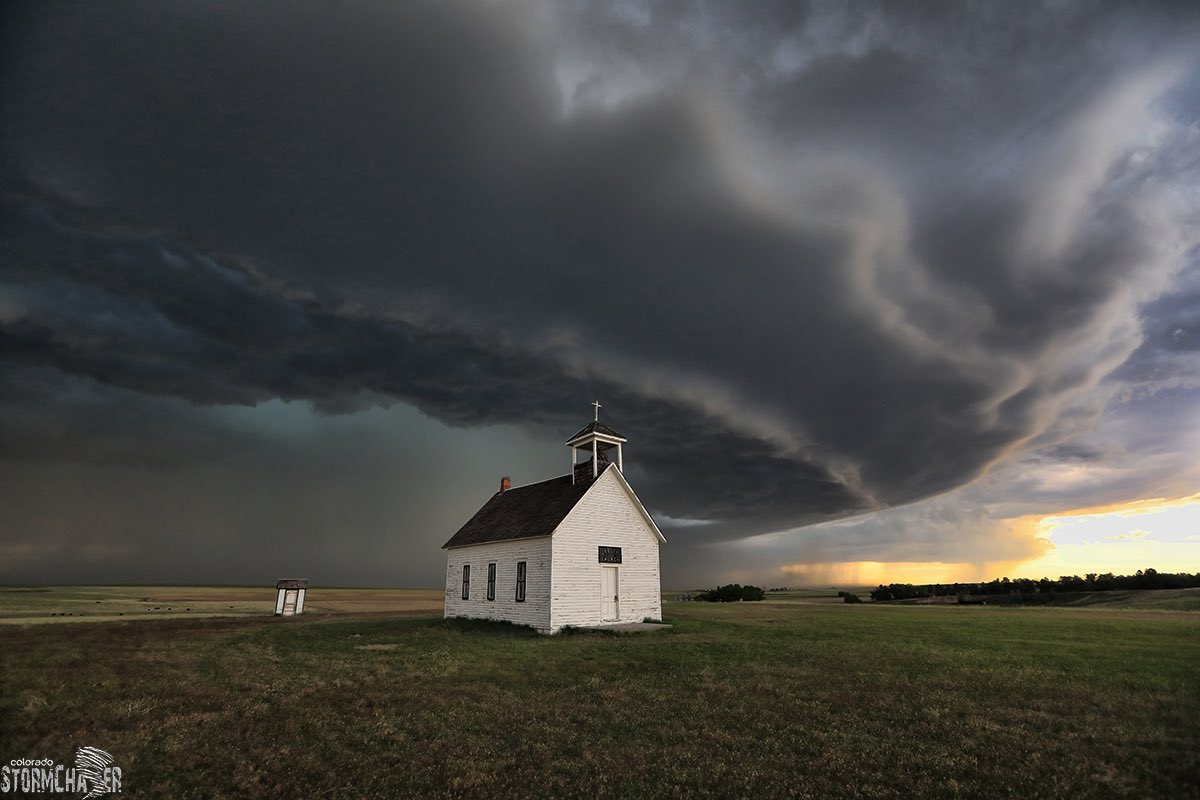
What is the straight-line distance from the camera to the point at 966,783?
8.21 m

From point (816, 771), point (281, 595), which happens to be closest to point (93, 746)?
point (816, 771)

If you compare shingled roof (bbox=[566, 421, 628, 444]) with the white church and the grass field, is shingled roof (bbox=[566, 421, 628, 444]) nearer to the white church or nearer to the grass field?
the white church

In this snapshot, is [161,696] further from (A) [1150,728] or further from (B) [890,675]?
(A) [1150,728]

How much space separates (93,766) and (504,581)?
25.5 m

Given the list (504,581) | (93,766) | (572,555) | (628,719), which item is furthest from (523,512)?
(93,766)

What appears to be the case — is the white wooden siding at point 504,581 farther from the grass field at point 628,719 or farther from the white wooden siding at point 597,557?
the grass field at point 628,719

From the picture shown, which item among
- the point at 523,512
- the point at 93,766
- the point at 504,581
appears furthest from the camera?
the point at 523,512

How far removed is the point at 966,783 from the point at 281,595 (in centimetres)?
5376

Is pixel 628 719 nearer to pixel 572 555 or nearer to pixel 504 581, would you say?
pixel 572 555

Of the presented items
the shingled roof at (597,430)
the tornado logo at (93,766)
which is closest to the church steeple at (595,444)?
the shingled roof at (597,430)

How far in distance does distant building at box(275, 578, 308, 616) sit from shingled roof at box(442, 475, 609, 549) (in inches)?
765

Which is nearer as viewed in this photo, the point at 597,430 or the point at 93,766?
the point at 93,766

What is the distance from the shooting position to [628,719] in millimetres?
11961

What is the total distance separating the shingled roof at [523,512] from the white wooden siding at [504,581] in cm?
54
